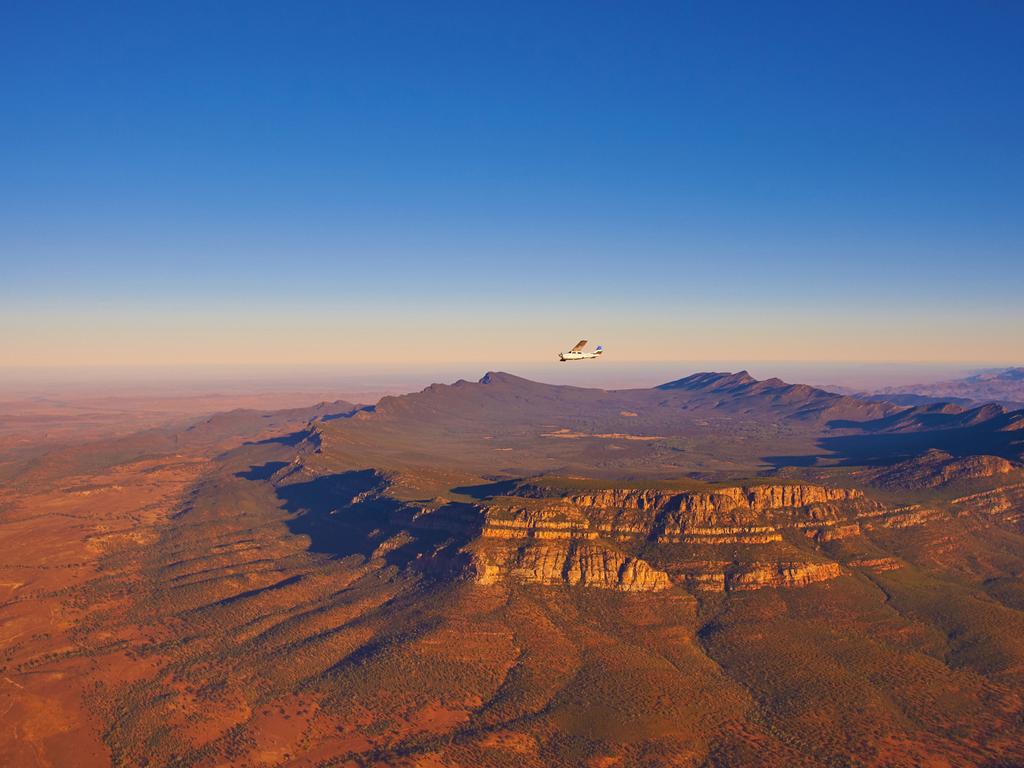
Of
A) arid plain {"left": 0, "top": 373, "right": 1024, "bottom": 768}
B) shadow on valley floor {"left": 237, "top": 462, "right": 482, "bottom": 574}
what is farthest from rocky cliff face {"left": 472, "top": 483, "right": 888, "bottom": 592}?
shadow on valley floor {"left": 237, "top": 462, "right": 482, "bottom": 574}

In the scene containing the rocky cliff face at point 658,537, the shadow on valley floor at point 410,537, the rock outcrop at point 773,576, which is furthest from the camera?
the shadow on valley floor at point 410,537

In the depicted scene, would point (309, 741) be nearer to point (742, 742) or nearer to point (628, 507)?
point (742, 742)

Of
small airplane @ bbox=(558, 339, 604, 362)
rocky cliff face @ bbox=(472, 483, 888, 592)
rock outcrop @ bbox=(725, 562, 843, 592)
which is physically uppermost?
small airplane @ bbox=(558, 339, 604, 362)

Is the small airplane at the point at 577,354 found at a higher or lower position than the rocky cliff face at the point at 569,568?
higher

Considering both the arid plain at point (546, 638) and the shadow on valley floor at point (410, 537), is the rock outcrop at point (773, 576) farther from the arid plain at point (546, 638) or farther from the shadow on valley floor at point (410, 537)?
the shadow on valley floor at point (410, 537)

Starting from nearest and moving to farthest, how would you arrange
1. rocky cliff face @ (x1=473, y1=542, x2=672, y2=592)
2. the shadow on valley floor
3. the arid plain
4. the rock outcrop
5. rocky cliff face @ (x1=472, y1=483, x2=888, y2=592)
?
the arid plain, rocky cliff face @ (x1=473, y1=542, x2=672, y2=592), the rock outcrop, rocky cliff face @ (x1=472, y1=483, x2=888, y2=592), the shadow on valley floor

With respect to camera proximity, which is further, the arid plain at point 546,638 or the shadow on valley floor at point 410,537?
the shadow on valley floor at point 410,537

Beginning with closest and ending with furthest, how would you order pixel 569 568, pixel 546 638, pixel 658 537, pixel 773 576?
1. pixel 546 638
2. pixel 773 576
3. pixel 569 568
4. pixel 658 537

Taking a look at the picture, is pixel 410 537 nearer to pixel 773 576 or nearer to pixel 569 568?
pixel 569 568

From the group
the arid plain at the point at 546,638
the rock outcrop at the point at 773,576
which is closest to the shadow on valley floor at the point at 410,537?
the arid plain at the point at 546,638

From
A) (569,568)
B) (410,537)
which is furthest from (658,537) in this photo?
(410,537)

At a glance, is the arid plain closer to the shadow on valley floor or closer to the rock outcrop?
the rock outcrop

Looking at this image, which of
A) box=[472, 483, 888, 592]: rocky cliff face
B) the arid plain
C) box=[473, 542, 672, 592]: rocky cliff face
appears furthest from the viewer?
box=[472, 483, 888, 592]: rocky cliff face
